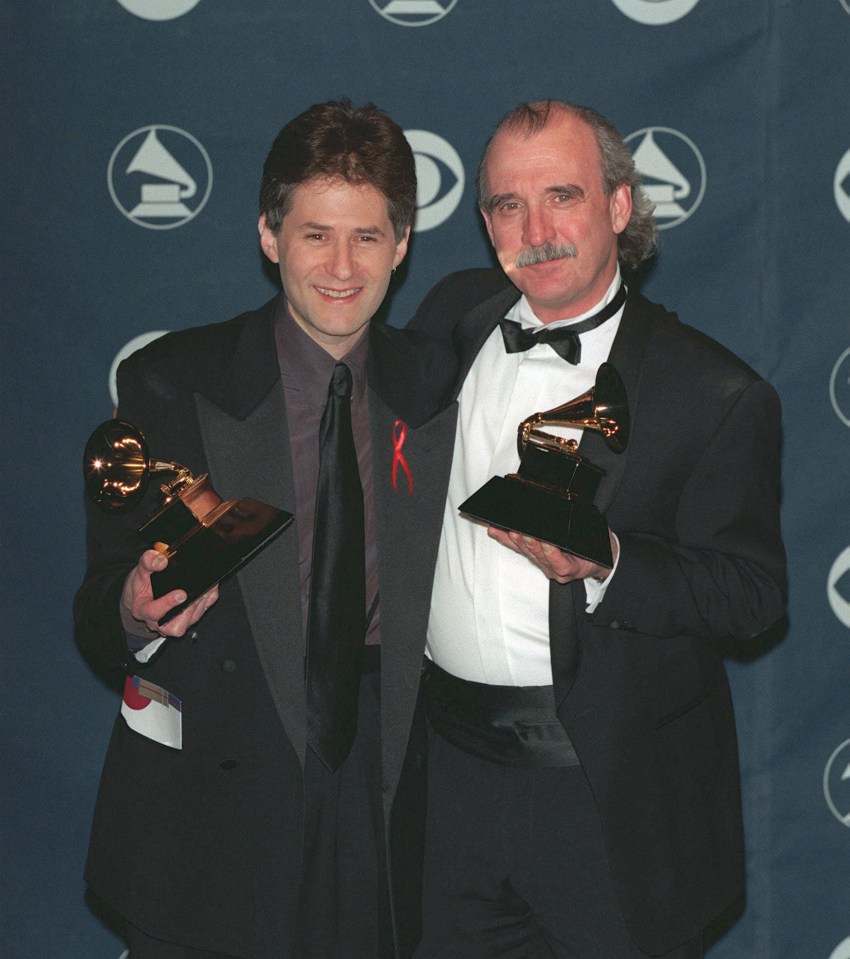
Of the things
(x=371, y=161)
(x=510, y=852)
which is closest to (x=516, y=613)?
(x=510, y=852)

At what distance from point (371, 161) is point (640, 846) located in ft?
4.72

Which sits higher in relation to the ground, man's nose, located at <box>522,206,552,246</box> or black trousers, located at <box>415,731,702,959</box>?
man's nose, located at <box>522,206,552,246</box>

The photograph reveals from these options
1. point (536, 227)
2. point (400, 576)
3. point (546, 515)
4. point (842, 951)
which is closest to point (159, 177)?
point (536, 227)

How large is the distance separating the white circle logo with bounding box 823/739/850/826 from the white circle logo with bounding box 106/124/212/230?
2288mm

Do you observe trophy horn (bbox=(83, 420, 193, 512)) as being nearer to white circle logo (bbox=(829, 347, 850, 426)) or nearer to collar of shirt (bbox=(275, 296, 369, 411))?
collar of shirt (bbox=(275, 296, 369, 411))

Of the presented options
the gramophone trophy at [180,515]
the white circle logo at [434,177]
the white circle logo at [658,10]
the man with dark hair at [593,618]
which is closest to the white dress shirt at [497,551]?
the man with dark hair at [593,618]

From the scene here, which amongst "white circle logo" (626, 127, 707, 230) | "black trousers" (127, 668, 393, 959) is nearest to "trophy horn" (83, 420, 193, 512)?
"black trousers" (127, 668, 393, 959)

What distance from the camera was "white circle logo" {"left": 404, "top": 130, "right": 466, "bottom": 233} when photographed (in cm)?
336

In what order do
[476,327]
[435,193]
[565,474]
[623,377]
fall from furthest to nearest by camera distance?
[435,193] → [476,327] → [623,377] → [565,474]

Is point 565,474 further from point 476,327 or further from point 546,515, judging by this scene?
point 476,327

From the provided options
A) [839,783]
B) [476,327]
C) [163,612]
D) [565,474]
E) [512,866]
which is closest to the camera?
[163,612]

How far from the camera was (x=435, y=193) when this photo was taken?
3389mm

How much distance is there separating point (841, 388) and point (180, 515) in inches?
76.8

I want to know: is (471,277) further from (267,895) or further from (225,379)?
(267,895)
